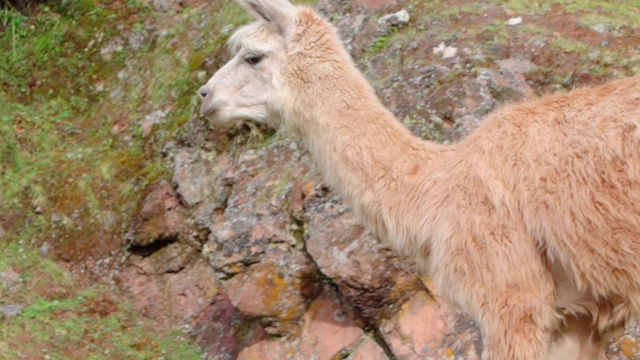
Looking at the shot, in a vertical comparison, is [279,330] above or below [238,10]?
below

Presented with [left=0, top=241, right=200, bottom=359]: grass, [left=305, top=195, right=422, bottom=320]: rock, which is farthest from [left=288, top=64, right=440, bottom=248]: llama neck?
[left=0, top=241, right=200, bottom=359]: grass

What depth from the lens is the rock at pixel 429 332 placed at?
6.24 metres

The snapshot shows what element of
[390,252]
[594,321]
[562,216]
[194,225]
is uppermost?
[562,216]

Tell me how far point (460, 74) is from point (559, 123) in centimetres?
279

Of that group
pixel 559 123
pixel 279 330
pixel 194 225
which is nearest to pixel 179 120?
pixel 194 225

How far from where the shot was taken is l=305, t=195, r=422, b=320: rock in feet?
21.7

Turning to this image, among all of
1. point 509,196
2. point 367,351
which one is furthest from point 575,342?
point 367,351

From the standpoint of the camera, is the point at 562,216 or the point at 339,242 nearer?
the point at 562,216

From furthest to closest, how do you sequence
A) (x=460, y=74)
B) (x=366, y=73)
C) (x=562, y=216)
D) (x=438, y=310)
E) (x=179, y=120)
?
1. (x=179, y=120)
2. (x=366, y=73)
3. (x=460, y=74)
4. (x=438, y=310)
5. (x=562, y=216)

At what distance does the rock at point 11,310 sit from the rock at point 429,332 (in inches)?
122

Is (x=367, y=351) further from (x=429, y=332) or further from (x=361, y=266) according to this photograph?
(x=361, y=266)

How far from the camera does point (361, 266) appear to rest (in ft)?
21.8

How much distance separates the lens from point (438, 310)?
255 inches

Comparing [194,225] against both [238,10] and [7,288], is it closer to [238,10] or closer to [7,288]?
[7,288]
